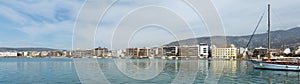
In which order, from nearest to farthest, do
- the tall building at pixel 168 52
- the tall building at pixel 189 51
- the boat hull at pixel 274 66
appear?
the boat hull at pixel 274 66 → the tall building at pixel 189 51 → the tall building at pixel 168 52

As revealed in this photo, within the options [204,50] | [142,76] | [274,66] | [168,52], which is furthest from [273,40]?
[204,50]

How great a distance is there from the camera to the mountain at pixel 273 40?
25.1m

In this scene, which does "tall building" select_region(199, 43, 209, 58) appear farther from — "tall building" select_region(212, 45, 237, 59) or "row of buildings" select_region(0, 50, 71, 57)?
"row of buildings" select_region(0, 50, 71, 57)

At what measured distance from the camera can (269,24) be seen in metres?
37.6

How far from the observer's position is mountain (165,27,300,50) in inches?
990

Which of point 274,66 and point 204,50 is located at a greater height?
point 204,50

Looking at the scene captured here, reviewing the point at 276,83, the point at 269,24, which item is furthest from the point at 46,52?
the point at 276,83

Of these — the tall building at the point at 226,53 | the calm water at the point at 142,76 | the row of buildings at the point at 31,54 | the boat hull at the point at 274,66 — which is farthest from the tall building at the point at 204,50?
the calm water at the point at 142,76

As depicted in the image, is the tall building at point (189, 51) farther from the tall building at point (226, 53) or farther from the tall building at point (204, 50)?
the tall building at point (226, 53)

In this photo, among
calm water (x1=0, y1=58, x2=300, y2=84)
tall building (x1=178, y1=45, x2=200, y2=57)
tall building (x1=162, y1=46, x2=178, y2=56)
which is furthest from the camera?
tall building (x1=162, y1=46, x2=178, y2=56)

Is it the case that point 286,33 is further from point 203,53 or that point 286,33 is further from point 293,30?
point 203,53

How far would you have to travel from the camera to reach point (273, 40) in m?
55.0

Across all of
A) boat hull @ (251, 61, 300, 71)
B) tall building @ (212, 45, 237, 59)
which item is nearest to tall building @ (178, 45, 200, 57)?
tall building @ (212, 45, 237, 59)

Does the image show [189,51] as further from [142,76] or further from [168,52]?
[142,76]
